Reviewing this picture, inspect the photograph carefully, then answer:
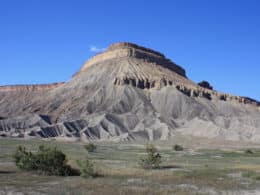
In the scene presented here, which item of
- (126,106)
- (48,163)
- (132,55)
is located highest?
(132,55)

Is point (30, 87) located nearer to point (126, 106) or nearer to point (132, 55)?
point (132, 55)

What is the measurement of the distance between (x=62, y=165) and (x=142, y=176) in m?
6.00

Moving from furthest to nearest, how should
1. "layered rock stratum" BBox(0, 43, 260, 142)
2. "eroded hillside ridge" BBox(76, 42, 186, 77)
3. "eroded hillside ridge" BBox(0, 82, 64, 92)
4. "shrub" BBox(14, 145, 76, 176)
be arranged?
"eroded hillside ridge" BBox(0, 82, 64, 92), "eroded hillside ridge" BBox(76, 42, 186, 77), "layered rock stratum" BBox(0, 43, 260, 142), "shrub" BBox(14, 145, 76, 176)

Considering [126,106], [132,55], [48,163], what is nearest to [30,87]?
[132,55]

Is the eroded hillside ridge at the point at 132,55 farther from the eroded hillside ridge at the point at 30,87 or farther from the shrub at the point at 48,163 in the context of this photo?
the shrub at the point at 48,163

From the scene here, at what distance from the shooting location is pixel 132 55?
179 m

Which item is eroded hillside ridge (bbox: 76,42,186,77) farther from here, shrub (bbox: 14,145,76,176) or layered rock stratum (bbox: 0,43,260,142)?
shrub (bbox: 14,145,76,176)

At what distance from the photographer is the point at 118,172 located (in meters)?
37.4

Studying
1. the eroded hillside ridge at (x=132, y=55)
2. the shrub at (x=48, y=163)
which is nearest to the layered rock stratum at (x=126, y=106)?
the eroded hillside ridge at (x=132, y=55)

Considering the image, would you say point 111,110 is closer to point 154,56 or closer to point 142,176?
point 154,56

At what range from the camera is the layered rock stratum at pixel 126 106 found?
425 feet

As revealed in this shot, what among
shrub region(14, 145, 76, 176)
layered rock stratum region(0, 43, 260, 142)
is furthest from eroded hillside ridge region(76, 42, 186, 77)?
shrub region(14, 145, 76, 176)

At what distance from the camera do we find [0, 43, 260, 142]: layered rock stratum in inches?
5098

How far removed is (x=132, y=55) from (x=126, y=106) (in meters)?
36.5
